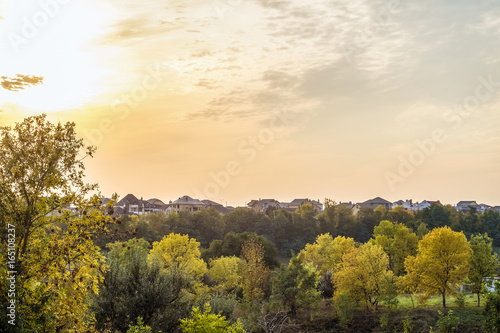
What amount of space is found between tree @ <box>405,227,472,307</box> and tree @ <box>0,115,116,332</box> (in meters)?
38.6

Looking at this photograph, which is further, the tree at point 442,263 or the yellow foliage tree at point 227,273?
the yellow foliage tree at point 227,273

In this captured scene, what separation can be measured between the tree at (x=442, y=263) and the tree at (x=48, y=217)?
127ft

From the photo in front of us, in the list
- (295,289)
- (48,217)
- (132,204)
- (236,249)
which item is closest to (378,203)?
(132,204)

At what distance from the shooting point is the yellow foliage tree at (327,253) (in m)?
59.2

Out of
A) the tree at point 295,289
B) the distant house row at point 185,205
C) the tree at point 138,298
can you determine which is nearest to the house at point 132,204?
the distant house row at point 185,205

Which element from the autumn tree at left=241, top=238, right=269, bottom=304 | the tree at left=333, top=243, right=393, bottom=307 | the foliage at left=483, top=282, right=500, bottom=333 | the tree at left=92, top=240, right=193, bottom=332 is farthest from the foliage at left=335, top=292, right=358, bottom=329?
the tree at left=92, top=240, right=193, bottom=332

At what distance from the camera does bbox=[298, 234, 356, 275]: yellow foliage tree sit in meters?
59.2

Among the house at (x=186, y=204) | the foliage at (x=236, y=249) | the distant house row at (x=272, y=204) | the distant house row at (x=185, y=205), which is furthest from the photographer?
the distant house row at (x=272, y=204)

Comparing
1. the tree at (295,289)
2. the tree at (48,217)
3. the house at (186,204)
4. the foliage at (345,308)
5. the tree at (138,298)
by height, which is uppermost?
the house at (186,204)

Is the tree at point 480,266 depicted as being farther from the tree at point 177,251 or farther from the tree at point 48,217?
the tree at point 48,217

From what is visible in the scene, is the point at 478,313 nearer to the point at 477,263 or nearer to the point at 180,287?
the point at 477,263

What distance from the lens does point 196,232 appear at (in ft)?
285

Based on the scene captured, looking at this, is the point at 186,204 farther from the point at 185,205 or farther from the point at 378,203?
the point at 378,203

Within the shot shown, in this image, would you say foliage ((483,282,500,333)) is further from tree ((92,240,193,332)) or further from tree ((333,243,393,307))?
tree ((333,243,393,307))
